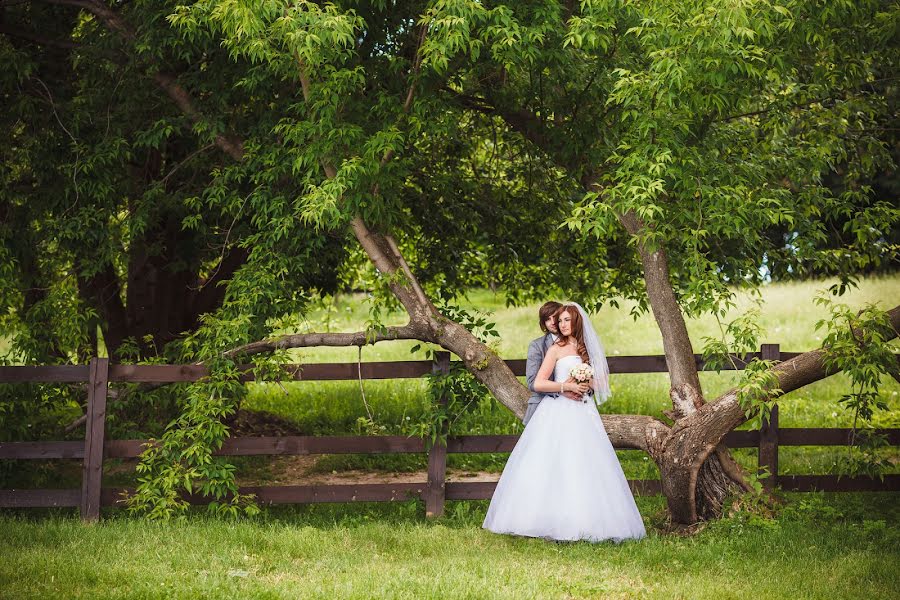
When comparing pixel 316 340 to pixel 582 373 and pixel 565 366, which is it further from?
pixel 582 373

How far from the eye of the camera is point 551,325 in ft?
28.6

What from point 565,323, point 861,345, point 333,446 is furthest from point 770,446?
point 333,446

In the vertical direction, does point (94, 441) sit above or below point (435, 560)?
above

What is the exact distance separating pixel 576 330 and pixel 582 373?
1.47ft

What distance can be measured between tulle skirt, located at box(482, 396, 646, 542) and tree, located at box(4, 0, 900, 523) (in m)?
0.64

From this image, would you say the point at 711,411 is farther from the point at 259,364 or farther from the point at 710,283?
the point at 259,364

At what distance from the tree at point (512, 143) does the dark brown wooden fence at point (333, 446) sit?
362mm

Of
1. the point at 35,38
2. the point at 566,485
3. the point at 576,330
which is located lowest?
the point at 566,485

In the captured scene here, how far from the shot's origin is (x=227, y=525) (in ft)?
28.1

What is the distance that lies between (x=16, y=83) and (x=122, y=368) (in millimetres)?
3832

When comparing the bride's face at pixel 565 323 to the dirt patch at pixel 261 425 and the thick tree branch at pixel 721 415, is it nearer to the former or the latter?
the thick tree branch at pixel 721 415

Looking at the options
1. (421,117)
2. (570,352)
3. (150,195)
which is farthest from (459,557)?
(150,195)

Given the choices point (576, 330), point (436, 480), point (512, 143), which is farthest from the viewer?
point (512, 143)

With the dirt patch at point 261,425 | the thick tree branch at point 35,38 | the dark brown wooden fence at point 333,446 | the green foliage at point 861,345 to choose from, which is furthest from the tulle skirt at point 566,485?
the thick tree branch at point 35,38
